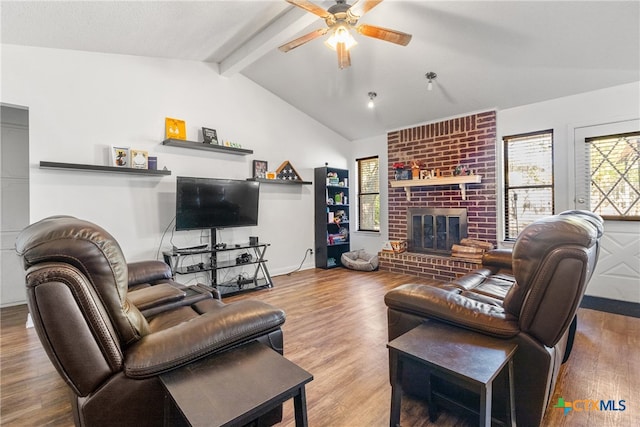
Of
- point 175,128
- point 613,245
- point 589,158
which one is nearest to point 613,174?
point 589,158

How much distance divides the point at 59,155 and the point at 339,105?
3.59 meters

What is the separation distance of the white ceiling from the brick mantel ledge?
7.24 feet

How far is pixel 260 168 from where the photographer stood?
177 inches

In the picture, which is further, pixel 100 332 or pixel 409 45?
pixel 409 45

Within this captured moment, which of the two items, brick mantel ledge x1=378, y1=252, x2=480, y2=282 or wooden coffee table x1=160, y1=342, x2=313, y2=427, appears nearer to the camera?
wooden coffee table x1=160, y1=342, x2=313, y2=427

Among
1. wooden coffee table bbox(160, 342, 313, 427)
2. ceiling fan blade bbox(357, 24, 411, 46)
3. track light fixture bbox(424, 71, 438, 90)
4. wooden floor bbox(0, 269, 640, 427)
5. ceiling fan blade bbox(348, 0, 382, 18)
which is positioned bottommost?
wooden floor bbox(0, 269, 640, 427)

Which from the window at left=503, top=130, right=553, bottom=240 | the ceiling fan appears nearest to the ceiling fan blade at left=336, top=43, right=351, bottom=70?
the ceiling fan

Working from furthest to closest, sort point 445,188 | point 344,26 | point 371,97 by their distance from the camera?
point 445,188 → point 371,97 → point 344,26

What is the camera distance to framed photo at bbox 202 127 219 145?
153 inches

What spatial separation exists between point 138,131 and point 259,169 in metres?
1.61

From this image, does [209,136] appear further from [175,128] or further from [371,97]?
[371,97]

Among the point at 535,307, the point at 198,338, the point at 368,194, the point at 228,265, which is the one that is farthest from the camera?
the point at 368,194

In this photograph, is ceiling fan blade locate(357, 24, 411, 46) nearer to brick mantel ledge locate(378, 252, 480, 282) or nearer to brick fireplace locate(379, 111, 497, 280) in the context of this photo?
brick fireplace locate(379, 111, 497, 280)

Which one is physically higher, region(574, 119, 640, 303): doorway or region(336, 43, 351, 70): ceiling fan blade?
region(336, 43, 351, 70): ceiling fan blade
